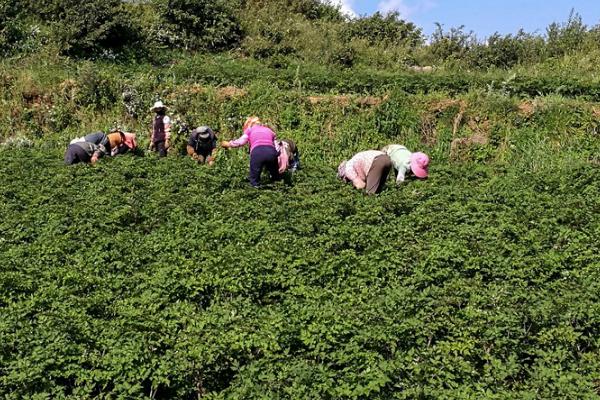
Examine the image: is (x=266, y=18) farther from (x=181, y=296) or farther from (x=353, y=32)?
(x=181, y=296)

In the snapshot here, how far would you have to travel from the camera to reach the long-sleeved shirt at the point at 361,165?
384 inches

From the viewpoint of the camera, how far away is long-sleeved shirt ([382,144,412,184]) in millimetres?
10047

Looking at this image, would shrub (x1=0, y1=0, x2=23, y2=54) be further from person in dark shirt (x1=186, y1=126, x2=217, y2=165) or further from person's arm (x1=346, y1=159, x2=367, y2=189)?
person's arm (x1=346, y1=159, x2=367, y2=189)

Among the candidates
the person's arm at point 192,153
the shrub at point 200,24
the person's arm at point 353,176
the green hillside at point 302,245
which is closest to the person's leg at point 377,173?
the person's arm at point 353,176

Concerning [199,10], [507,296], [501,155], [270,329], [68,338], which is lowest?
[68,338]

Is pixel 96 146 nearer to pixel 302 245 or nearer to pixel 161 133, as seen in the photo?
pixel 161 133

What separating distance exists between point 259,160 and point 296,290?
3.90 meters

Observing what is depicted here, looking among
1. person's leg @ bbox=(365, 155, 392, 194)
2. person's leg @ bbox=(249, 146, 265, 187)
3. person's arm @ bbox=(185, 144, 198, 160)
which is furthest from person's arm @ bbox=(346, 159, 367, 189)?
person's arm @ bbox=(185, 144, 198, 160)

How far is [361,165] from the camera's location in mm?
9922

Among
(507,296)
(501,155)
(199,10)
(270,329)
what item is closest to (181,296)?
(270,329)

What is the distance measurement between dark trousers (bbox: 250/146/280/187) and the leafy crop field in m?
0.36

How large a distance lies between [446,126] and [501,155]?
4.57ft

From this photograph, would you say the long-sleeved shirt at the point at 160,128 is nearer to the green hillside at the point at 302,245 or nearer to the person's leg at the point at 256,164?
the green hillside at the point at 302,245

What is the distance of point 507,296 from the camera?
5875 millimetres
